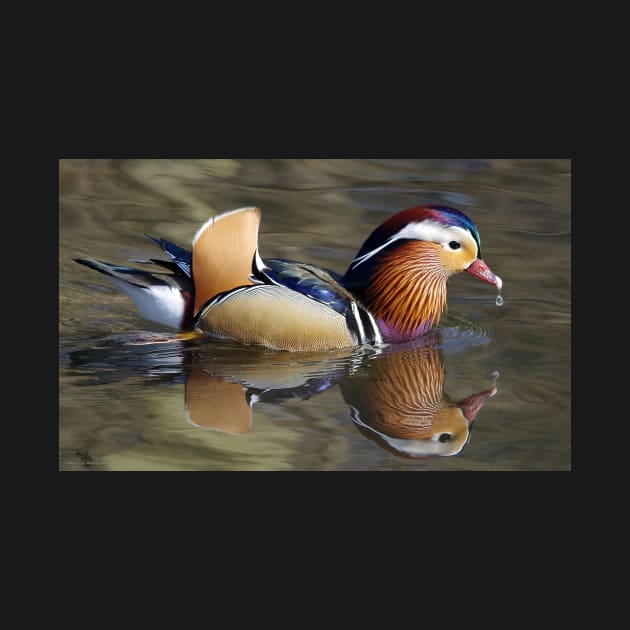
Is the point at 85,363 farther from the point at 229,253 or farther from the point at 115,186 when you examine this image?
the point at 115,186

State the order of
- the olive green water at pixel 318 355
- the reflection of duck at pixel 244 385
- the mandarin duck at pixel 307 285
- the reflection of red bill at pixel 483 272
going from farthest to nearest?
the reflection of red bill at pixel 483 272 < the mandarin duck at pixel 307 285 < the reflection of duck at pixel 244 385 < the olive green water at pixel 318 355

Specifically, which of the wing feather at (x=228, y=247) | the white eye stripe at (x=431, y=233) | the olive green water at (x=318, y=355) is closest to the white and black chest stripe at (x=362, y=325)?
the olive green water at (x=318, y=355)

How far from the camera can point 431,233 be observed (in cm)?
824

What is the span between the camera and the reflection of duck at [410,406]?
7.20m

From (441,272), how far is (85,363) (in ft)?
7.40

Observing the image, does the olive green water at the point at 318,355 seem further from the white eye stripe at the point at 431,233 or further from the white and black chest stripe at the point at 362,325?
the white eye stripe at the point at 431,233

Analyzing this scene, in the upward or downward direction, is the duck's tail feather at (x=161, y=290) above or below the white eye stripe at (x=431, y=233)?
below

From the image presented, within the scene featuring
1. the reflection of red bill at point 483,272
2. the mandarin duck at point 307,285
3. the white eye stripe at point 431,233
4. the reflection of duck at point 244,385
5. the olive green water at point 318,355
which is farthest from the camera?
the reflection of red bill at point 483,272

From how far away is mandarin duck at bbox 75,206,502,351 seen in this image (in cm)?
811

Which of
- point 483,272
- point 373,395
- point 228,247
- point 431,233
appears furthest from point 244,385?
point 483,272

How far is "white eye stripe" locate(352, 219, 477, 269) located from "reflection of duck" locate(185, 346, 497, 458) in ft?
2.23

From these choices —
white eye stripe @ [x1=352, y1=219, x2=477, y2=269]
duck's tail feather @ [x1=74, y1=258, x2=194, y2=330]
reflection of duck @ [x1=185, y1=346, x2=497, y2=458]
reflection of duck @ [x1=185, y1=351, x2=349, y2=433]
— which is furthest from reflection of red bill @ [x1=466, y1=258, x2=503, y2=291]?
duck's tail feather @ [x1=74, y1=258, x2=194, y2=330]

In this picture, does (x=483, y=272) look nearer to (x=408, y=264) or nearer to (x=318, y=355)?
(x=408, y=264)

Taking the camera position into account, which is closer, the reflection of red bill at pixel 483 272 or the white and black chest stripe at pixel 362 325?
the white and black chest stripe at pixel 362 325
